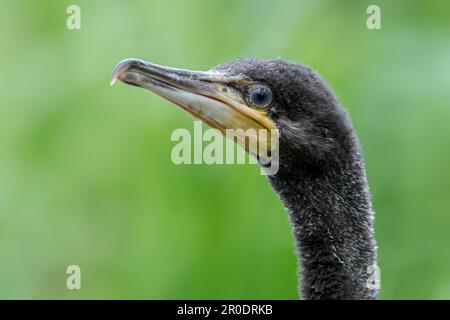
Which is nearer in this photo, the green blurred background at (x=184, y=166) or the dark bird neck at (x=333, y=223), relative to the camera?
the dark bird neck at (x=333, y=223)

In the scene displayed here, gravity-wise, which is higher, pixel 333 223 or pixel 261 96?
pixel 261 96

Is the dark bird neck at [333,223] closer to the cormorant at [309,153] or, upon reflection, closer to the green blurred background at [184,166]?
the cormorant at [309,153]

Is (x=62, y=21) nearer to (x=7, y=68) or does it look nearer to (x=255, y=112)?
(x=7, y=68)

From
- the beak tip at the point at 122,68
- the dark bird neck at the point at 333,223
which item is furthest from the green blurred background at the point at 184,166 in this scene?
the beak tip at the point at 122,68

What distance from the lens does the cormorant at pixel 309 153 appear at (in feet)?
12.1

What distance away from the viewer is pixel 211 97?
379 cm

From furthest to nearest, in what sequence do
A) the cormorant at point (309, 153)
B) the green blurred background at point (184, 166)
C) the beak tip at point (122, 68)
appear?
the green blurred background at point (184, 166) → the cormorant at point (309, 153) → the beak tip at point (122, 68)

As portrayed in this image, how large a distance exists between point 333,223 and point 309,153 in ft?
0.92

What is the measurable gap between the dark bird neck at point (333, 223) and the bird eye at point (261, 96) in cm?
23

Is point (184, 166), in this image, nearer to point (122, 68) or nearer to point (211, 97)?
point (211, 97)

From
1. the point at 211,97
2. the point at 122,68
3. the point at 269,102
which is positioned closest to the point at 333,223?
the point at 269,102

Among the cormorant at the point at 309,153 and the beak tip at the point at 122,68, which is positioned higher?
the beak tip at the point at 122,68

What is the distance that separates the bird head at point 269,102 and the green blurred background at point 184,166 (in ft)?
5.37

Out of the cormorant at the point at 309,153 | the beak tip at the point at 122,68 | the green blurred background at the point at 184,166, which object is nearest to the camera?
the beak tip at the point at 122,68
